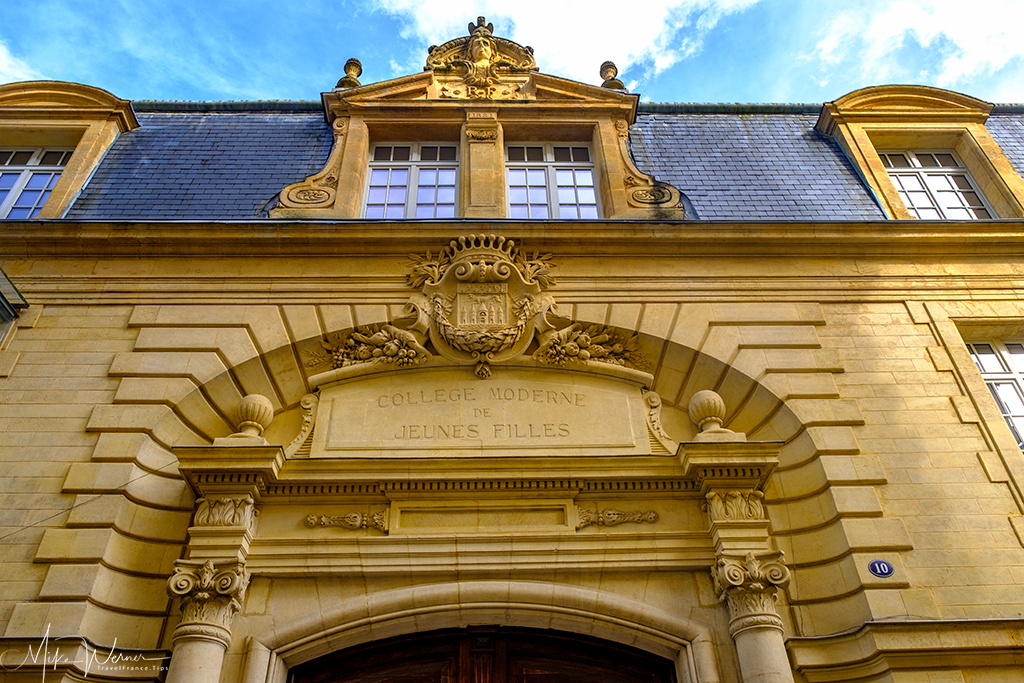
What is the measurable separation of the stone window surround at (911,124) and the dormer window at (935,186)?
0.39ft

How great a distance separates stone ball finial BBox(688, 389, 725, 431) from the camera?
22.1 feet

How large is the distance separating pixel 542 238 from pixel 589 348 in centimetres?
142

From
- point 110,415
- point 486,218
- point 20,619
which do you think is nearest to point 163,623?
point 20,619

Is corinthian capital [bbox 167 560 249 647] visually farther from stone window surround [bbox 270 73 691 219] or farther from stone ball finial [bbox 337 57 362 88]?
stone ball finial [bbox 337 57 362 88]

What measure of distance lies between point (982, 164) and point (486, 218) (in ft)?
23.0

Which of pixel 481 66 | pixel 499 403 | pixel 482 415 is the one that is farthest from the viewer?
pixel 481 66

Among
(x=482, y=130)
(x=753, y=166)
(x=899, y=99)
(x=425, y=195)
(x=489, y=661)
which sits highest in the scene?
(x=899, y=99)

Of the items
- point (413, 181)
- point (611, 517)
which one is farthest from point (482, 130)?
point (611, 517)

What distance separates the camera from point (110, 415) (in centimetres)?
652

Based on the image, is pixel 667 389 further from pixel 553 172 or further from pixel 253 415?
pixel 253 415

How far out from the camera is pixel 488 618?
601 centimetres

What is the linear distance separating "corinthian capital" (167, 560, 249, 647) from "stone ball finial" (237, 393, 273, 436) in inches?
52.8

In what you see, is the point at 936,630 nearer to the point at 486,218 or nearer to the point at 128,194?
the point at 486,218

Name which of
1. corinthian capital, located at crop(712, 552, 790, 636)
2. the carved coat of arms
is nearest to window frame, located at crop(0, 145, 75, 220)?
the carved coat of arms
